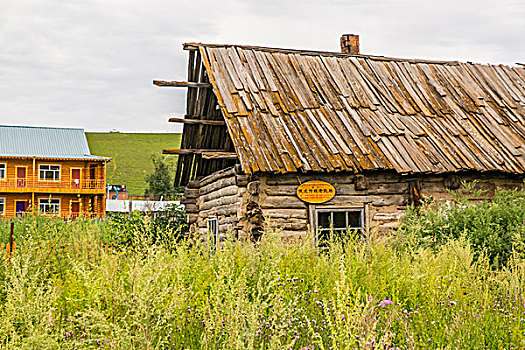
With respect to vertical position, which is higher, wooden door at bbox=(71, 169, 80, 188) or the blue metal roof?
the blue metal roof

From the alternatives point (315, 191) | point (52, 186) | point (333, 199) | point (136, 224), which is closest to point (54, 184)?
point (52, 186)

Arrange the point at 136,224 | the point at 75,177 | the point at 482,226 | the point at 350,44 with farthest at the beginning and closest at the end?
1. the point at 75,177
2. the point at 350,44
3. the point at 136,224
4. the point at 482,226

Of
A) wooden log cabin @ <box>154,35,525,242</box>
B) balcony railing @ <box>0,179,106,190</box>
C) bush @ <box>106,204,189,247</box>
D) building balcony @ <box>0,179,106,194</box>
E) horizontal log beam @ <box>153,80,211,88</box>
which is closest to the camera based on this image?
wooden log cabin @ <box>154,35,525,242</box>

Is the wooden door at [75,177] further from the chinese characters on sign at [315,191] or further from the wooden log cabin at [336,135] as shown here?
the chinese characters on sign at [315,191]

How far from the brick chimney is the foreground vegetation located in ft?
32.8

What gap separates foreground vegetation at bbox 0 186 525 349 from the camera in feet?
12.8

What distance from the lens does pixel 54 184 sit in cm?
4112

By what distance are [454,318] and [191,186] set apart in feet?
39.3

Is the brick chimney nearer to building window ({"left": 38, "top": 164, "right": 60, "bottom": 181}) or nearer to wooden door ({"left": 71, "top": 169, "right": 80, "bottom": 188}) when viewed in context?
wooden door ({"left": 71, "top": 169, "right": 80, "bottom": 188})

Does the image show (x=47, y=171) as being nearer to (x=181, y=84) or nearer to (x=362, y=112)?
(x=181, y=84)

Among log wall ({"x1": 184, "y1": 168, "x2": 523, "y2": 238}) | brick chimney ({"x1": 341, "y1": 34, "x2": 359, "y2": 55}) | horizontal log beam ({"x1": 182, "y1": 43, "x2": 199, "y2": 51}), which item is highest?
brick chimney ({"x1": 341, "y1": 34, "x2": 359, "y2": 55})

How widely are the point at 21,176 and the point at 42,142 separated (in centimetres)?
313

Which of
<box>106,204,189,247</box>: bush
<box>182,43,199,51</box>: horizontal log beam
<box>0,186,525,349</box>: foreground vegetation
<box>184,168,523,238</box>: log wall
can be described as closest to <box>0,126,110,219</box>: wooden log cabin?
<box>106,204,189,247</box>: bush

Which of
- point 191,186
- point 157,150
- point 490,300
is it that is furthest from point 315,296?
point 157,150
